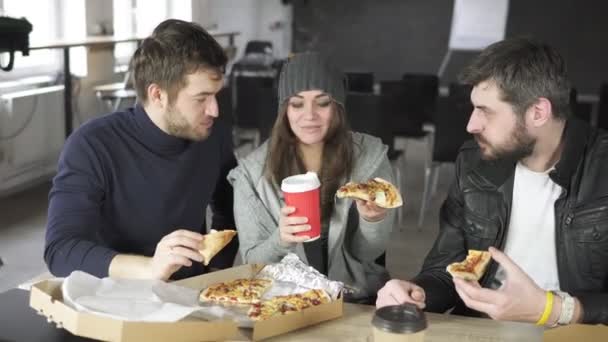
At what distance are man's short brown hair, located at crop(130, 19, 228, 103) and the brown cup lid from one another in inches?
39.2

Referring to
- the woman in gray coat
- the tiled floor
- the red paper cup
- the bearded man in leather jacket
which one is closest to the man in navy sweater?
the woman in gray coat

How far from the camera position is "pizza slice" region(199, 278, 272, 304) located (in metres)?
1.68

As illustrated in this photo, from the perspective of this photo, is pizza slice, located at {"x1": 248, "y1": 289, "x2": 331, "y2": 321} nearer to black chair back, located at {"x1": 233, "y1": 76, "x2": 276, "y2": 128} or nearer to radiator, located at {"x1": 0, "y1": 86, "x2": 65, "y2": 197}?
black chair back, located at {"x1": 233, "y1": 76, "x2": 276, "y2": 128}

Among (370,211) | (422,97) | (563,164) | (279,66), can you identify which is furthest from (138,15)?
(563,164)

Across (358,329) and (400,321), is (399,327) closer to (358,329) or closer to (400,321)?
(400,321)

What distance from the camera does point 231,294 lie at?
170cm

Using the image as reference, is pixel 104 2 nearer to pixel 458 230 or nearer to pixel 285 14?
pixel 285 14

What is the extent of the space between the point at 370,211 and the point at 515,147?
419mm

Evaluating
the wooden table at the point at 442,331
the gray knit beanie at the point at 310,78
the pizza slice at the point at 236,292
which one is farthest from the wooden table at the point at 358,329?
the gray knit beanie at the point at 310,78

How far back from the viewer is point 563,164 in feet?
6.60

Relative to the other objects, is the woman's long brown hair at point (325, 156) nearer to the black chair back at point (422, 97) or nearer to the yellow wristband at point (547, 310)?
the yellow wristband at point (547, 310)

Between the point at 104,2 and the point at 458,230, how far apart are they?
20.8 feet

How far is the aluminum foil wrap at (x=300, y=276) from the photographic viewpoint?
5.78ft

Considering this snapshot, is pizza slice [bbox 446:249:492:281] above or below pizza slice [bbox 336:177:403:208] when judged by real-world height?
below
